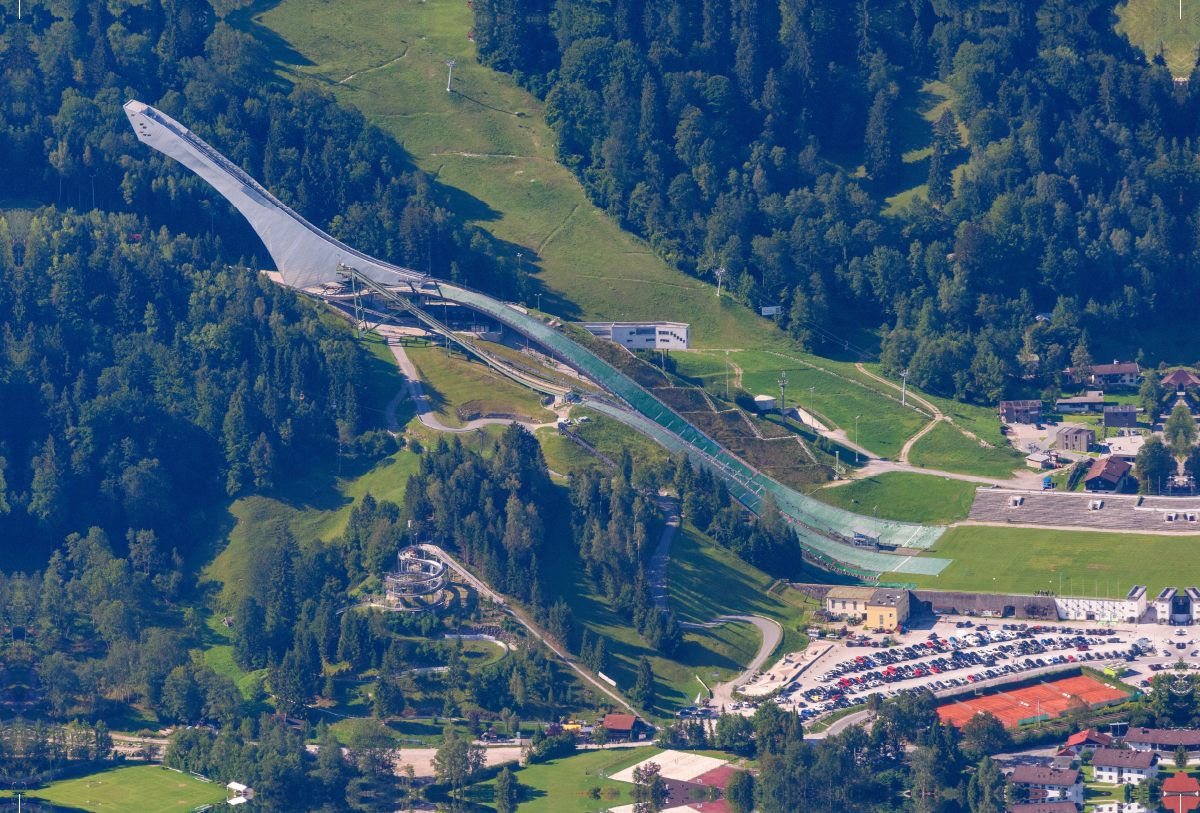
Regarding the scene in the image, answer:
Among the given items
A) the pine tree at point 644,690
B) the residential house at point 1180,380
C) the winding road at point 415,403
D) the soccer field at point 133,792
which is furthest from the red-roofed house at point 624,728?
the residential house at point 1180,380

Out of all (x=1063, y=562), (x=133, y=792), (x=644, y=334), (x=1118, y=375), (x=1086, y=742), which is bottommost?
(x=133, y=792)

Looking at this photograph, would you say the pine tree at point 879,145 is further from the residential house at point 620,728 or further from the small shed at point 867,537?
the residential house at point 620,728

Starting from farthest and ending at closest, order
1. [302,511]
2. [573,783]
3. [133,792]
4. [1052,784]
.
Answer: [302,511]
[133,792]
[573,783]
[1052,784]

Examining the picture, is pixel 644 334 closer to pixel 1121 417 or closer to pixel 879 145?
pixel 879 145

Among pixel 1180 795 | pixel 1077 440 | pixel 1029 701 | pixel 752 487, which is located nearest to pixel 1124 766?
pixel 1180 795

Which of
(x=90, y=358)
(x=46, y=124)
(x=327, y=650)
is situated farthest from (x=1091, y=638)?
(x=46, y=124)

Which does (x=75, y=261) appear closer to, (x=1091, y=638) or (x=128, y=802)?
(x=128, y=802)
